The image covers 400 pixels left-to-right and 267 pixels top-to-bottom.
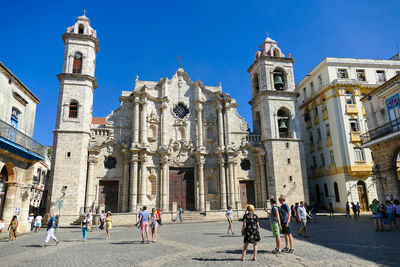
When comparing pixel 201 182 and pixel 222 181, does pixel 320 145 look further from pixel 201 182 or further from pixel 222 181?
pixel 201 182

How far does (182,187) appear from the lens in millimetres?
28844

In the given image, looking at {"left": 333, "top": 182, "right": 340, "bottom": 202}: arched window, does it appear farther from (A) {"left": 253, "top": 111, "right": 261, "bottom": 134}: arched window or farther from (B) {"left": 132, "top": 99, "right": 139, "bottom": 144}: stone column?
(B) {"left": 132, "top": 99, "right": 139, "bottom": 144}: stone column

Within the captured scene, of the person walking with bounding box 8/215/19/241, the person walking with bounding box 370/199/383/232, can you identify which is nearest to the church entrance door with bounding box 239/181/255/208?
the person walking with bounding box 370/199/383/232

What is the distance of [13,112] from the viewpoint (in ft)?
59.7

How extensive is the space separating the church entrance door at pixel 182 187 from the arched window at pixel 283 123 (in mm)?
10405

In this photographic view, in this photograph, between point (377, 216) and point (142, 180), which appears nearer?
point (377, 216)

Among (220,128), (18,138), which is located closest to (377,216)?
(220,128)

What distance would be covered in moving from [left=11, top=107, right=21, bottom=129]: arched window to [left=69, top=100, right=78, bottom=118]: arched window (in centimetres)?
745

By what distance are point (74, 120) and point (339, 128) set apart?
26.1m

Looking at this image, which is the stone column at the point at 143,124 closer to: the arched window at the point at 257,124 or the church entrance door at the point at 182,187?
the church entrance door at the point at 182,187

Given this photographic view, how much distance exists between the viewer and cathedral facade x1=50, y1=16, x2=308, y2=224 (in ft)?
84.3

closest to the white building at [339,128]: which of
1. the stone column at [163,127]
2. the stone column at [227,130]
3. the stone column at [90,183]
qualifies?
the stone column at [227,130]

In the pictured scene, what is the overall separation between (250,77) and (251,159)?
1057 cm

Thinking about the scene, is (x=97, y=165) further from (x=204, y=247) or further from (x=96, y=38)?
(x=204, y=247)
